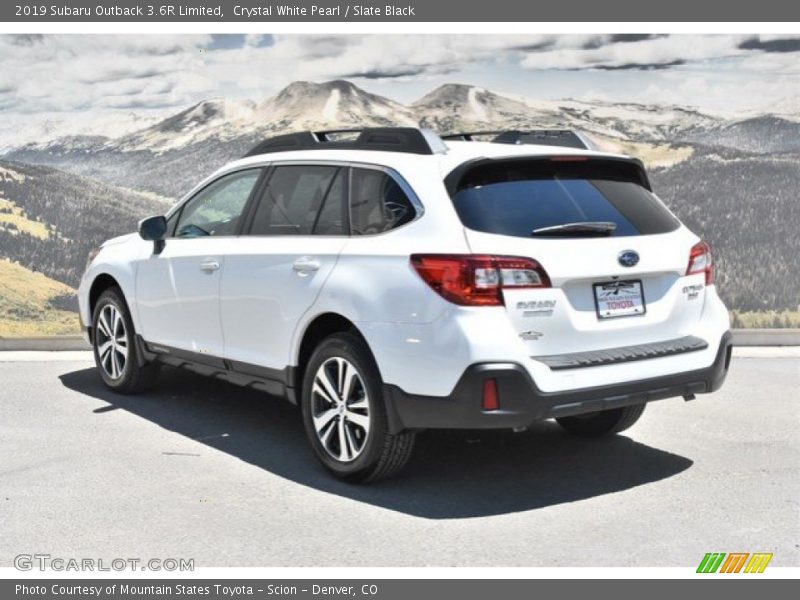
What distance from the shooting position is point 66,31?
1168 centimetres

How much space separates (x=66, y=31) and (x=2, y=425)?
19.4 ft

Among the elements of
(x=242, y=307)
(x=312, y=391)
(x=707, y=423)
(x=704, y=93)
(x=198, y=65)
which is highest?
Answer: (x=198, y=65)

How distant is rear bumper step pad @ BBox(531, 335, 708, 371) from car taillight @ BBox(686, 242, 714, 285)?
0.37 metres

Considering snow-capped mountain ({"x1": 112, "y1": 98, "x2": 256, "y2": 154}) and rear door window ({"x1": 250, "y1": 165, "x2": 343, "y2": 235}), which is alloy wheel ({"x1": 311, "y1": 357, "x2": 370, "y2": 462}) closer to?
rear door window ({"x1": 250, "y1": 165, "x2": 343, "y2": 235})

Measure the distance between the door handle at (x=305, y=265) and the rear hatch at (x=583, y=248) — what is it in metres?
0.96

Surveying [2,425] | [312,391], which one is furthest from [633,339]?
[2,425]

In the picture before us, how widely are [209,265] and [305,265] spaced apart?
1.11 m

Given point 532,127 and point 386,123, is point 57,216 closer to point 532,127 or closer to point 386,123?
point 386,123

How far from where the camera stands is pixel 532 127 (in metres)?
12.1

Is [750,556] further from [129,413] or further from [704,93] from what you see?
[704,93]

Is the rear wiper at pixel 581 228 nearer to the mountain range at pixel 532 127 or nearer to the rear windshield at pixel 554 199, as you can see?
the rear windshield at pixel 554 199

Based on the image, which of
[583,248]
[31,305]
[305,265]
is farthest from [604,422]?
[31,305]

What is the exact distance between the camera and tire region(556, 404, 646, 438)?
6.57m

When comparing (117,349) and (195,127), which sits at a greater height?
(195,127)
